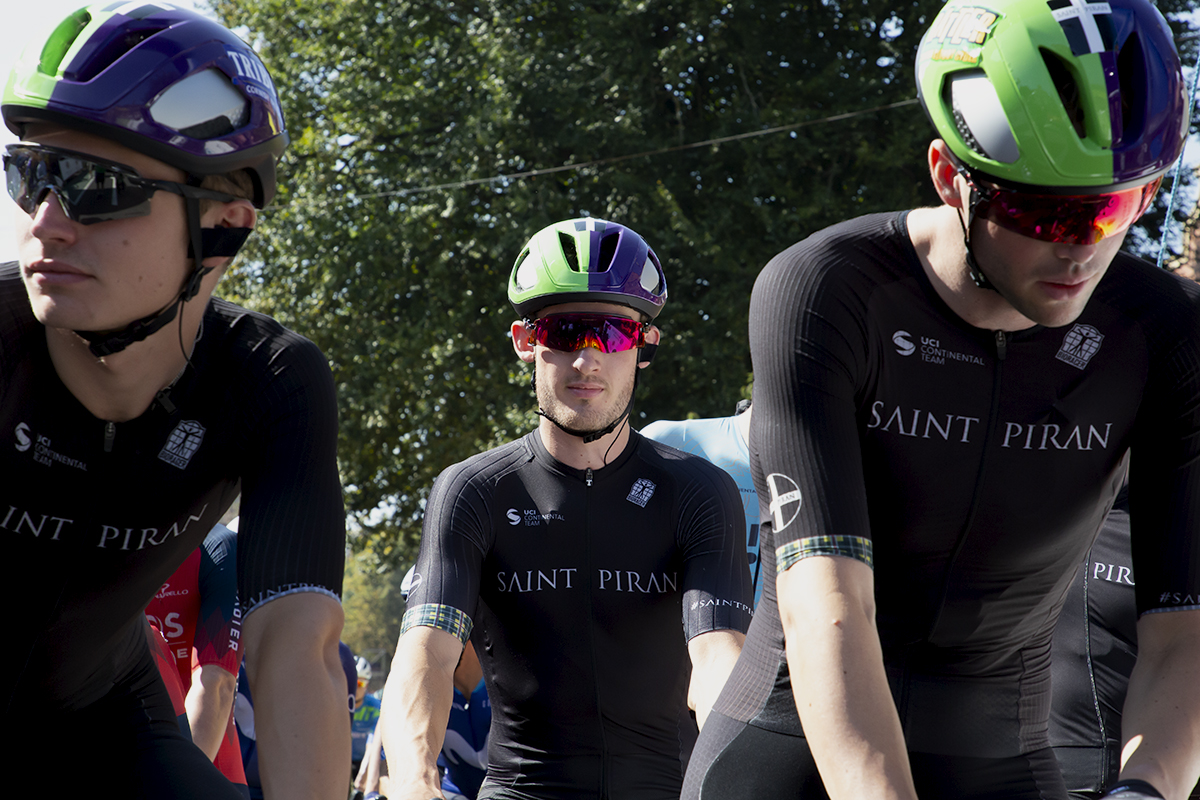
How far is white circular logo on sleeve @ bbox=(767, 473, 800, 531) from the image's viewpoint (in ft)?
8.61

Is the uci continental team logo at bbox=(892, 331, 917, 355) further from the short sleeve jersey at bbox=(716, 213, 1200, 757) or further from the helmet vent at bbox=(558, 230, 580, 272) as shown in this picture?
the helmet vent at bbox=(558, 230, 580, 272)

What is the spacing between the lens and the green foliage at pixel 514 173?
19.1m

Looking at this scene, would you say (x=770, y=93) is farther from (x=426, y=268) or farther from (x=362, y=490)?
(x=362, y=490)

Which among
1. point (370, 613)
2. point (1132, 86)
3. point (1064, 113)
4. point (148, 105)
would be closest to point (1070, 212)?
point (1064, 113)

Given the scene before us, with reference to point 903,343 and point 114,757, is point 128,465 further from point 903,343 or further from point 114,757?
point 903,343

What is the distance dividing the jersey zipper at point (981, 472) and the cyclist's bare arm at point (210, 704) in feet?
13.3

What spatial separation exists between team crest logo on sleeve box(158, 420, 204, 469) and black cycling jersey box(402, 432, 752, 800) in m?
1.46

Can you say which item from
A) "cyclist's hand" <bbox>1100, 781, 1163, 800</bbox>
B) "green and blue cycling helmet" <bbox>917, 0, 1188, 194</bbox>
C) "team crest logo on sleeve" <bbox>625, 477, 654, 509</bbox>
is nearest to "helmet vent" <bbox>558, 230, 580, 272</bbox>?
"team crest logo on sleeve" <bbox>625, 477, 654, 509</bbox>

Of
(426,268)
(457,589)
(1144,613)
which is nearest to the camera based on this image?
(1144,613)

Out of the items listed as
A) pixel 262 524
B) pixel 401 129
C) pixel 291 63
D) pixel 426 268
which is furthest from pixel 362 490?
pixel 262 524

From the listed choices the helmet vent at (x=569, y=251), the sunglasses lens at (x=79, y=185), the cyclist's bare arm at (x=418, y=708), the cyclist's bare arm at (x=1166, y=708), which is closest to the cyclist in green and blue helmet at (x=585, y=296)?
the helmet vent at (x=569, y=251)

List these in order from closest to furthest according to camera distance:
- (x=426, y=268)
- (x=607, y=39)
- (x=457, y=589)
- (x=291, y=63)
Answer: (x=457, y=589), (x=607, y=39), (x=426, y=268), (x=291, y=63)

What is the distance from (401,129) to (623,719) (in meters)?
18.2

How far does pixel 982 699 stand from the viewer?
2.89 meters
